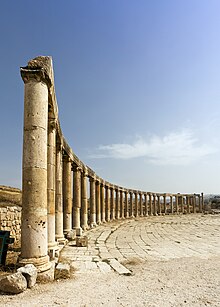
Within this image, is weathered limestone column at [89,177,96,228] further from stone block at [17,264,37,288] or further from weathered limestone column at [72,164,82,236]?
stone block at [17,264,37,288]

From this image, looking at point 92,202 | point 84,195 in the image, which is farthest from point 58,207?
point 92,202

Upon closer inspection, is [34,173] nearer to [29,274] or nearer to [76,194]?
[29,274]

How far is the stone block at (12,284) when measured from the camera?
19.1 ft

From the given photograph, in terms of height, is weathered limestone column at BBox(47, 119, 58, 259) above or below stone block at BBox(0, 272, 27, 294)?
above

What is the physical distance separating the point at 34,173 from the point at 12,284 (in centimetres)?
273

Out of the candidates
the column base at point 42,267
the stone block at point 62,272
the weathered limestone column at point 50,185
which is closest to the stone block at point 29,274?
the column base at point 42,267

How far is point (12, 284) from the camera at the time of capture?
582cm

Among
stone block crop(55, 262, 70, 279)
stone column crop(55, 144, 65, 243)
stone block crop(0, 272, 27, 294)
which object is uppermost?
stone column crop(55, 144, 65, 243)

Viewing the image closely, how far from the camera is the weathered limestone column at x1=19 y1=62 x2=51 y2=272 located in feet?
23.6

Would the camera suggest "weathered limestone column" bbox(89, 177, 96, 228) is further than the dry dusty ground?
Yes

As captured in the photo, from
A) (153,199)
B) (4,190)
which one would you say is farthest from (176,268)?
(153,199)

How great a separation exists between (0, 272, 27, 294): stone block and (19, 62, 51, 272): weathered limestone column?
0.99 m

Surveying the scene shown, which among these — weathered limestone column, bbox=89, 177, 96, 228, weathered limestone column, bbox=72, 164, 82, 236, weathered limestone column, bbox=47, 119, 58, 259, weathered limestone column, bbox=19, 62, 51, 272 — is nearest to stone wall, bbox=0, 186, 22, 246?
weathered limestone column, bbox=47, 119, 58, 259

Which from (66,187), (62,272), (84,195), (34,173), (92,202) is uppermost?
(34,173)
